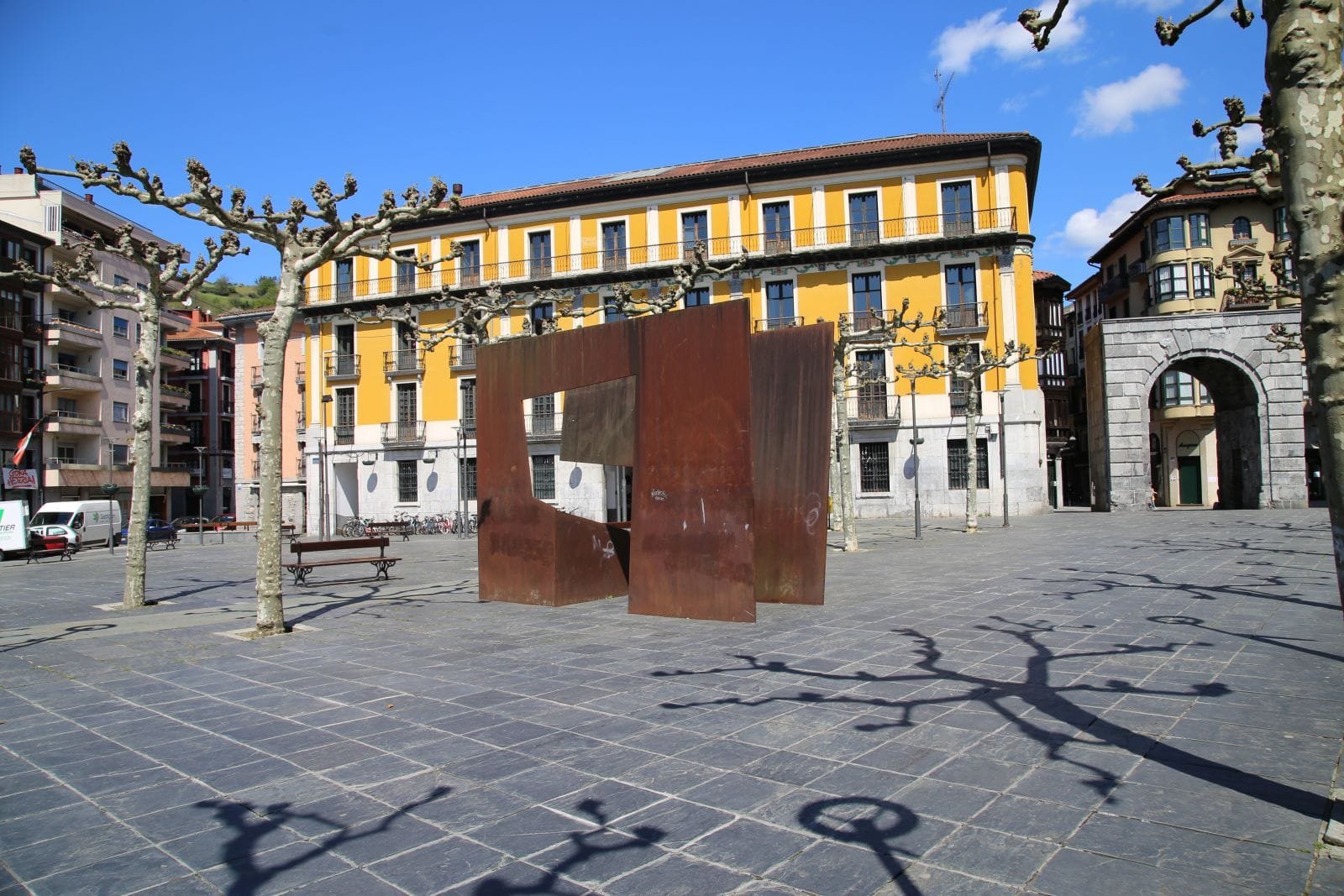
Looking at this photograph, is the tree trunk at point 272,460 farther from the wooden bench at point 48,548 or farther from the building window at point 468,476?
the building window at point 468,476

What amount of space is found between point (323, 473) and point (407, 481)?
388cm

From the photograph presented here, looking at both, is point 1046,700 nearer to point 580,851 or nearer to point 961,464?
point 580,851

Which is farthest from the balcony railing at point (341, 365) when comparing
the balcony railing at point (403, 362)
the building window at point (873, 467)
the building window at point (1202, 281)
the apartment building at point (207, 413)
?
the building window at point (1202, 281)

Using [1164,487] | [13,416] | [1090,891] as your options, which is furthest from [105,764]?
[1164,487]

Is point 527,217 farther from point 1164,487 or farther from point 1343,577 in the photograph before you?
point 1343,577

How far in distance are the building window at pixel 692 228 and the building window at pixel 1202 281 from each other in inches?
1036

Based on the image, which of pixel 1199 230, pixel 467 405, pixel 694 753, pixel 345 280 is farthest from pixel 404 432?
pixel 1199 230

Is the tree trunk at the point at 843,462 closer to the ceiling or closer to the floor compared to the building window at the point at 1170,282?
closer to the floor

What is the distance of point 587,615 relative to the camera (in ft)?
34.0

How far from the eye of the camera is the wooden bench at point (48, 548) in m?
26.2

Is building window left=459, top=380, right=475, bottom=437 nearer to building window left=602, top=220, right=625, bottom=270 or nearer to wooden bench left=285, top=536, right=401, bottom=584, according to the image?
building window left=602, top=220, right=625, bottom=270

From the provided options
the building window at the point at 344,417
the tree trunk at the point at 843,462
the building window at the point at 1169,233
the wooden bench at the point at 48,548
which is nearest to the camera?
the tree trunk at the point at 843,462

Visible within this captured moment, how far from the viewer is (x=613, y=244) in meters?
39.5

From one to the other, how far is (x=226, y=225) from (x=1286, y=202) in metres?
10.7
